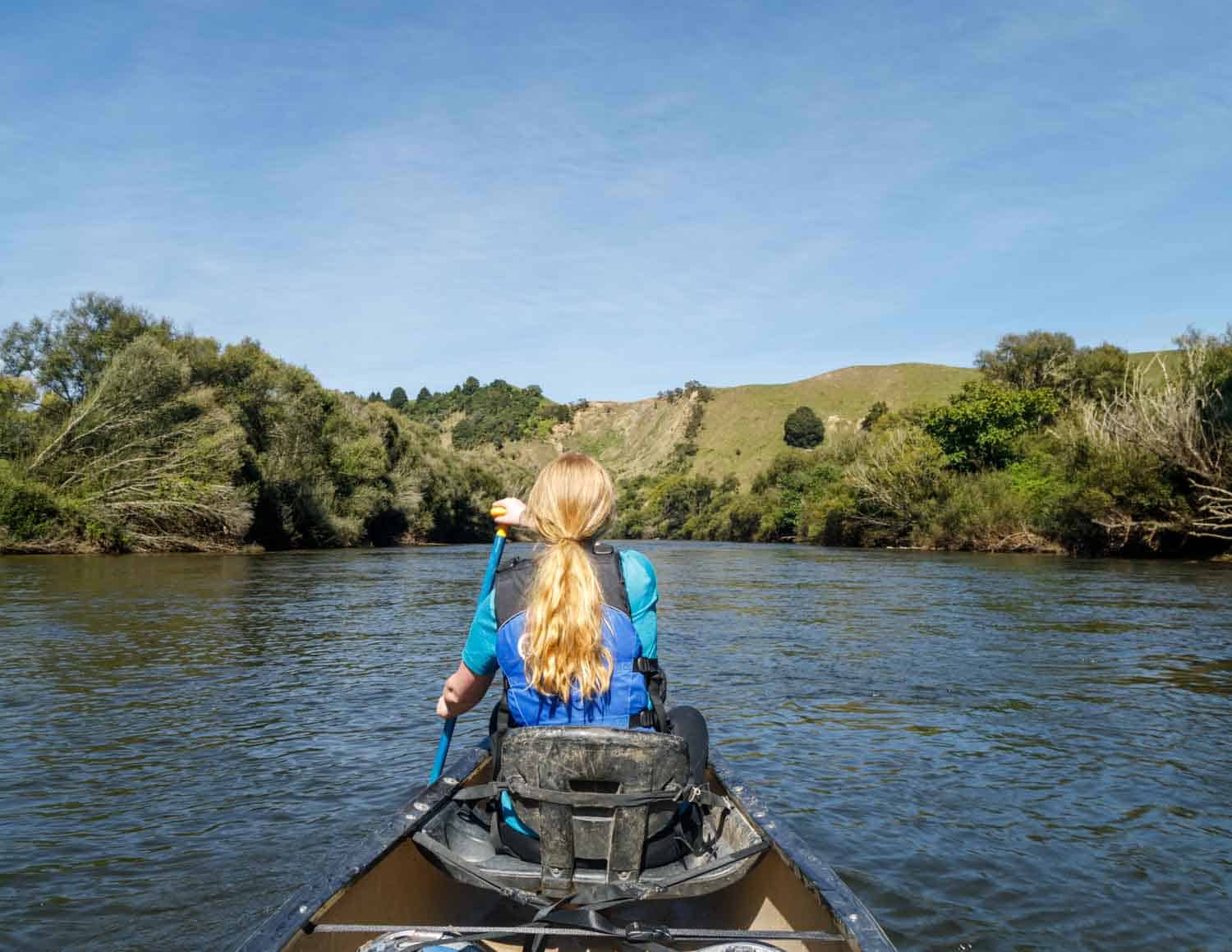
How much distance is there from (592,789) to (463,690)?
832 mm

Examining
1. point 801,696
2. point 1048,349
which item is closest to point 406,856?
point 801,696

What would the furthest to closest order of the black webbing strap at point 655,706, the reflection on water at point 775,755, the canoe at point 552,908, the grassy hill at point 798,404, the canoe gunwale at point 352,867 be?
the grassy hill at point 798,404 < the reflection on water at point 775,755 < the black webbing strap at point 655,706 < the canoe at point 552,908 < the canoe gunwale at point 352,867

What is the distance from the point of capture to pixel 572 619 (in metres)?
3.52

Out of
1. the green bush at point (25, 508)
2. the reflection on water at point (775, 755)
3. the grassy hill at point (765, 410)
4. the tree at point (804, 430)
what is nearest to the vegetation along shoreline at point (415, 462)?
the green bush at point (25, 508)

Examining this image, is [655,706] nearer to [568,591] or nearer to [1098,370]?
[568,591]

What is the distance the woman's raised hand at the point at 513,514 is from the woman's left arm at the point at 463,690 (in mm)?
642

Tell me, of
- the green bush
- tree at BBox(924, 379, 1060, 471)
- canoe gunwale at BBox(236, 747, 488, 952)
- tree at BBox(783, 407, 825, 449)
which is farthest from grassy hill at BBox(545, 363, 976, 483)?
canoe gunwale at BBox(236, 747, 488, 952)

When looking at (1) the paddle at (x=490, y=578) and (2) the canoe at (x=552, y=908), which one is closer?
(2) the canoe at (x=552, y=908)

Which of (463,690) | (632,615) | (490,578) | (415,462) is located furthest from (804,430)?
(632,615)

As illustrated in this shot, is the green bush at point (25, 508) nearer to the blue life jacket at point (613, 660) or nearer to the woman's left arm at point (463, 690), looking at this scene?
the woman's left arm at point (463, 690)

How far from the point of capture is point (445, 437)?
190125 mm

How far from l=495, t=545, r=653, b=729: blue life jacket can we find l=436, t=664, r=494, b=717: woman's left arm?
0.26 meters

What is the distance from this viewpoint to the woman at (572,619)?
3.55 m

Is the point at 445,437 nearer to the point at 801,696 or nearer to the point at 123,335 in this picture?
the point at 123,335
